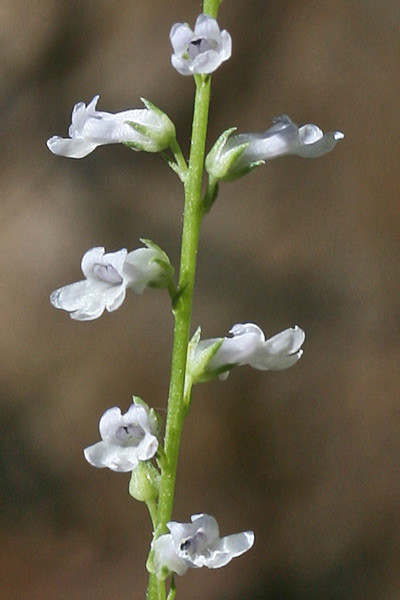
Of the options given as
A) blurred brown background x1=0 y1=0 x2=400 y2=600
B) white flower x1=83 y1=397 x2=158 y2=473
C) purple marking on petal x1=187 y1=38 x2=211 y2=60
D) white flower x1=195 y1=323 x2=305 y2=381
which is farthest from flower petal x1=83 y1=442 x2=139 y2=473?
blurred brown background x1=0 y1=0 x2=400 y2=600

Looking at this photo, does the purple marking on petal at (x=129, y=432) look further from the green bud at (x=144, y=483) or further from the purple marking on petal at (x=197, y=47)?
the purple marking on petal at (x=197, y=47)

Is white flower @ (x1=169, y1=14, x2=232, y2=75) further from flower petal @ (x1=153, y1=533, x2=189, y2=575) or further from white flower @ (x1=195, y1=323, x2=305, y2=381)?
flower petal @ (x1=153, y1=533, x2=189, y2=575)

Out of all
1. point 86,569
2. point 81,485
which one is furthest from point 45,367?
point 86,569

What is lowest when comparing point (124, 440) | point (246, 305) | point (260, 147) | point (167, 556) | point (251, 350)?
point (167, 556)

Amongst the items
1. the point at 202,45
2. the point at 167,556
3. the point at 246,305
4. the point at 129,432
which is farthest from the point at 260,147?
the point at 246,305

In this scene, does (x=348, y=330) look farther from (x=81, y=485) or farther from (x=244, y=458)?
(x=81, y=485)

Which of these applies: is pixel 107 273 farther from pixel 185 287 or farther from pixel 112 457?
pixel 112 457

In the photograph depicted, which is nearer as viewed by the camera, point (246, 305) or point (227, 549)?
point (227, 549)
